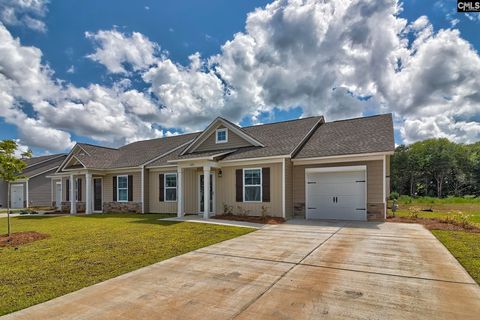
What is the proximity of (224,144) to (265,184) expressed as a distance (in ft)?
14.0

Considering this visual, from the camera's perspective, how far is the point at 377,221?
11.5 m

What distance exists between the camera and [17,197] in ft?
87.8

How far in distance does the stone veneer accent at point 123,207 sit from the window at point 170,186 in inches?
82.5

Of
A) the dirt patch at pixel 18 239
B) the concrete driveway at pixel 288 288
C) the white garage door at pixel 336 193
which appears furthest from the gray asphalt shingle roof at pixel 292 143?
the dirt patch at pixel 18 239

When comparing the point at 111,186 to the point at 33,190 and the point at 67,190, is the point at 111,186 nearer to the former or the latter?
the point at 67,190

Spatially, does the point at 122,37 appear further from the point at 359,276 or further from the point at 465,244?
the point at 465,244

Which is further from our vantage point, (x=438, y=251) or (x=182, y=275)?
(x=438, y=251)

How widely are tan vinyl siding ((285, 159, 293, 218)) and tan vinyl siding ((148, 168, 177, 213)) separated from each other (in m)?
7.09

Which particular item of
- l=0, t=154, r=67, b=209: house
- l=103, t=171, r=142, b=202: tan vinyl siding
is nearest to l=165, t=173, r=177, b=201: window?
l=103, t=171, r=142, b=202: tan vinyl siding

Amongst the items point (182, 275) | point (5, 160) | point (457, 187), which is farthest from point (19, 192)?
point (457, 187)

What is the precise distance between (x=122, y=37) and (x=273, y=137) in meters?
9.06

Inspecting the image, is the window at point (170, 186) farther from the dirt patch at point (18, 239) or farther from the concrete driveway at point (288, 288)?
the concrete driveway at point (288, 288)

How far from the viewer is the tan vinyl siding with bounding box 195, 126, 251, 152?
607 inches

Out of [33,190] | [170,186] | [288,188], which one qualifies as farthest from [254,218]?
[33,190]
